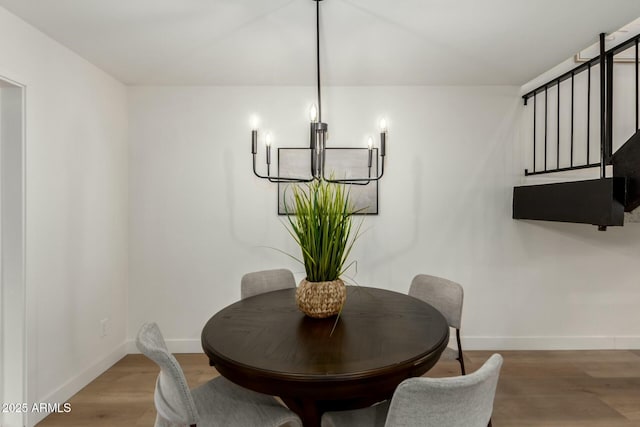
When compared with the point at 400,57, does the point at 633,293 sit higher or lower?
lower

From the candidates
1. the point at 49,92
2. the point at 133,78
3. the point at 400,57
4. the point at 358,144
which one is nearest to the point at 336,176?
the point at 358,144

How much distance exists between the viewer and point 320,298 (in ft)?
5.36

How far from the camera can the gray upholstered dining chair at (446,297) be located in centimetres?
201

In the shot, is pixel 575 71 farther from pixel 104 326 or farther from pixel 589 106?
pixel 104 326

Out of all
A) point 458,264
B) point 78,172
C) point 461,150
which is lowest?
point 458,264

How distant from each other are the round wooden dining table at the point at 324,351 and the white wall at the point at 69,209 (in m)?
1.27

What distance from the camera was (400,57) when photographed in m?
2.46

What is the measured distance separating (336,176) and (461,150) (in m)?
1.13

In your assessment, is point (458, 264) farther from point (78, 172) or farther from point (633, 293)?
point (78, 172)

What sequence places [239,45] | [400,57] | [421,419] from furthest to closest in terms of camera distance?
[400,57]
[239,45]
[421,419]

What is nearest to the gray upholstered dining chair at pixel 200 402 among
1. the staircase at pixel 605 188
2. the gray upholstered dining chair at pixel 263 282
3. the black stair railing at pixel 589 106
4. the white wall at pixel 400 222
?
the gray upholstered dining chair at pixel 263 282

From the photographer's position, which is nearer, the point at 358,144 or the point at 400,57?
the point at 400,57

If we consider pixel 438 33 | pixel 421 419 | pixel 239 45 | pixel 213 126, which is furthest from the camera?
pixel 213 126

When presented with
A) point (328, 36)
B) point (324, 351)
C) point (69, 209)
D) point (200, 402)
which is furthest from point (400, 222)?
point (69, 209)
